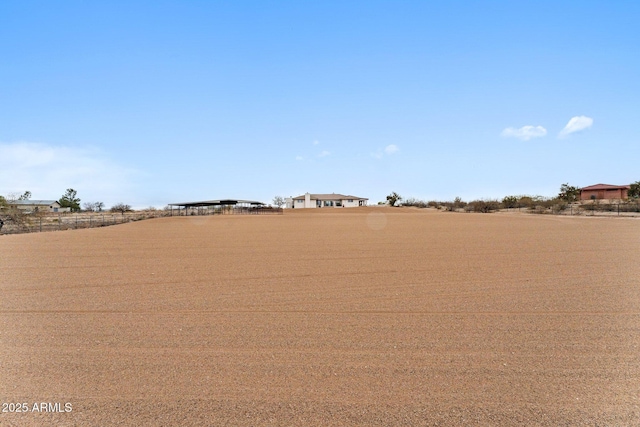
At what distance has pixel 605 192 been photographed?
79938 mm

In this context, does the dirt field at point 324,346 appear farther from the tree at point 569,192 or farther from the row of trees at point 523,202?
the tree at point 569,192

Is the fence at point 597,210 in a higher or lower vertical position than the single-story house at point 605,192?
lower

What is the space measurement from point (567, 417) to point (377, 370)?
1.83 m

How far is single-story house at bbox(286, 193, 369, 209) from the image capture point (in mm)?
97912

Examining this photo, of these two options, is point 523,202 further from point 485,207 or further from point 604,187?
point 604,187

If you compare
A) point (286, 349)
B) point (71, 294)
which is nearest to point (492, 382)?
point (286, 349)

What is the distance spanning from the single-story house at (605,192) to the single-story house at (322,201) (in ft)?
156

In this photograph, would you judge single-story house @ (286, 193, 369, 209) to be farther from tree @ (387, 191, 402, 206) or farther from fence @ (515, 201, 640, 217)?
fence @ (515, 201, 640, 217)

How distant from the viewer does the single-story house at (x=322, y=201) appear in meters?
97.9

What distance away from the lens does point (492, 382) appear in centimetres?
438

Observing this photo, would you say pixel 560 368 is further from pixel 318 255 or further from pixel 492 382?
pixel 318 255

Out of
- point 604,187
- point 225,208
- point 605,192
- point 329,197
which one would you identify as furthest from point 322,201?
point 604,187

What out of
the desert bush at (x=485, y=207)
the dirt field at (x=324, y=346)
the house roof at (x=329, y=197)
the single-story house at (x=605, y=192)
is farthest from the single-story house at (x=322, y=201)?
the dirt field at (x=324, y=346)

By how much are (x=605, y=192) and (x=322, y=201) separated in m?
57.1
